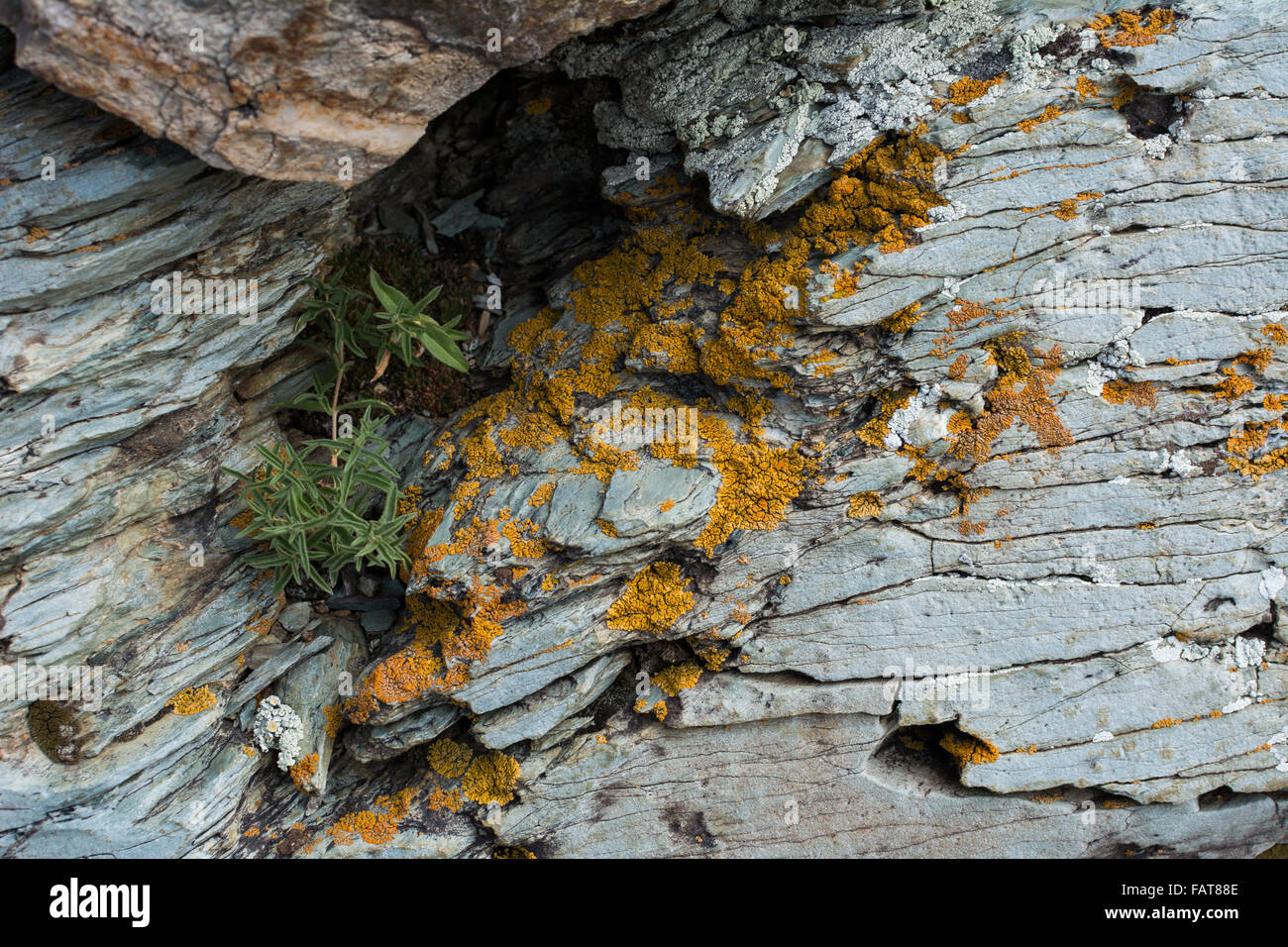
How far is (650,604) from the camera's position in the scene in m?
6.38

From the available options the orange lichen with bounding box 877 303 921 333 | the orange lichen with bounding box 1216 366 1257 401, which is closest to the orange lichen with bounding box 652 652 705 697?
the orange lichen with bounding box 877 303 921 333

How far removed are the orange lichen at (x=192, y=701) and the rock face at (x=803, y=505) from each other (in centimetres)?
2

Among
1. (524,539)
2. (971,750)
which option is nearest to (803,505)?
(524,539)

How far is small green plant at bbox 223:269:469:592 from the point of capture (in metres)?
6.02

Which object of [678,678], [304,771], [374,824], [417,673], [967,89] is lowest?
[374,824]

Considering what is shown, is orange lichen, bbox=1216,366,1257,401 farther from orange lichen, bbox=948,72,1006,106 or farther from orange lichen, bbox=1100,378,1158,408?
orange lichen, bbox=948,72,1006,106

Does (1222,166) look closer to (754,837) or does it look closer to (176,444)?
(754,837)

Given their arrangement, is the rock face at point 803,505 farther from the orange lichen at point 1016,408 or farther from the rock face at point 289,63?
the rock face at point 289,63

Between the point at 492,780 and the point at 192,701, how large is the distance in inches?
86.4

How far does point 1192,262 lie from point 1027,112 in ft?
5.44

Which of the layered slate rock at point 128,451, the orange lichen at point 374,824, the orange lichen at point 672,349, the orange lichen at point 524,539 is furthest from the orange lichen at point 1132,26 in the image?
the orange lichen at point 374,824

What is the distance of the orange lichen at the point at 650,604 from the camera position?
6.37m

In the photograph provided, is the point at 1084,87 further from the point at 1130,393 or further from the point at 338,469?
the point at 338,469

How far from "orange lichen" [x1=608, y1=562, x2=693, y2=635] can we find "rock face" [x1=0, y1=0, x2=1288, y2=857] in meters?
0.03
